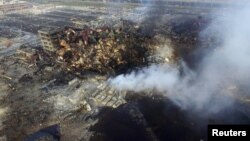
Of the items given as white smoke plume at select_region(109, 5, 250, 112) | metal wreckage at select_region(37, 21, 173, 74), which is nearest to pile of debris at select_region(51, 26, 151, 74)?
metal wreckage at select_region(37, 21, 173, 74)

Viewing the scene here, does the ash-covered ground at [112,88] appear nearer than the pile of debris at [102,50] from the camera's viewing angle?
Yes

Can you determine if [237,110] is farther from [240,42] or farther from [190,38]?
[190,38]

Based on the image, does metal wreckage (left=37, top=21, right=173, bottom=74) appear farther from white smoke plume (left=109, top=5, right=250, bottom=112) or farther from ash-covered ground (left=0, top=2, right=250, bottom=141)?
white smoke plume (left=109, top=5, right=250, bottom=112)

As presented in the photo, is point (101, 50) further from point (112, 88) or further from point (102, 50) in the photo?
point (112, 88)

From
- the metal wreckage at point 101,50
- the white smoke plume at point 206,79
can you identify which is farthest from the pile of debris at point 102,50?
the white smoke plume at point 206,79

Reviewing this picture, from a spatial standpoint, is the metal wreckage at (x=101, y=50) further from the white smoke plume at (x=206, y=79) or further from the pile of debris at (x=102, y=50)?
the white smoke plume at (x=206, y=79)

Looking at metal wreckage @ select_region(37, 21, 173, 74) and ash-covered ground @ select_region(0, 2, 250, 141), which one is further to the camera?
metal wreckage @ select_region(37, 21, 173, 74)
